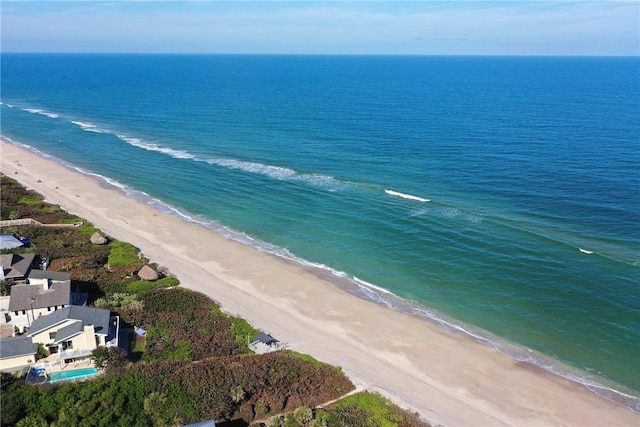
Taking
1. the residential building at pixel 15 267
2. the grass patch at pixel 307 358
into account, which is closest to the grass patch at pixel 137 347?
the grass patch at pixel 307 358

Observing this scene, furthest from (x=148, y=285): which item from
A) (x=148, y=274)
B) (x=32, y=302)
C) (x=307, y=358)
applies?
(x=307, y=358)

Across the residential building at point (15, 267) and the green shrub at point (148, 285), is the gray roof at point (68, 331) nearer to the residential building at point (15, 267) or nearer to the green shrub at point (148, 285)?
the green shrub at point (148, 285)

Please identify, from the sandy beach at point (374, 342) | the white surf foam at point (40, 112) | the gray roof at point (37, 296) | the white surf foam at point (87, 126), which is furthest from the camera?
the white surf foam at point (40, 112)

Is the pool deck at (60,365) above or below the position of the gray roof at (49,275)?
below

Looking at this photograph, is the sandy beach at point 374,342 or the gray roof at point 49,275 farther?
the gray roof at point 49,275

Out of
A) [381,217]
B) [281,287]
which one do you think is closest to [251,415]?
[281,287]

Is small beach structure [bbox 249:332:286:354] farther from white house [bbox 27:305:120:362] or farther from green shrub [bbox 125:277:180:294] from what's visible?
green shrub [bbox 125:277:180:294]

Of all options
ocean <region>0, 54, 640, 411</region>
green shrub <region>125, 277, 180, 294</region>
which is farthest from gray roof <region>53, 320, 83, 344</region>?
ocean <region>0, 54, 640, 411</region>
